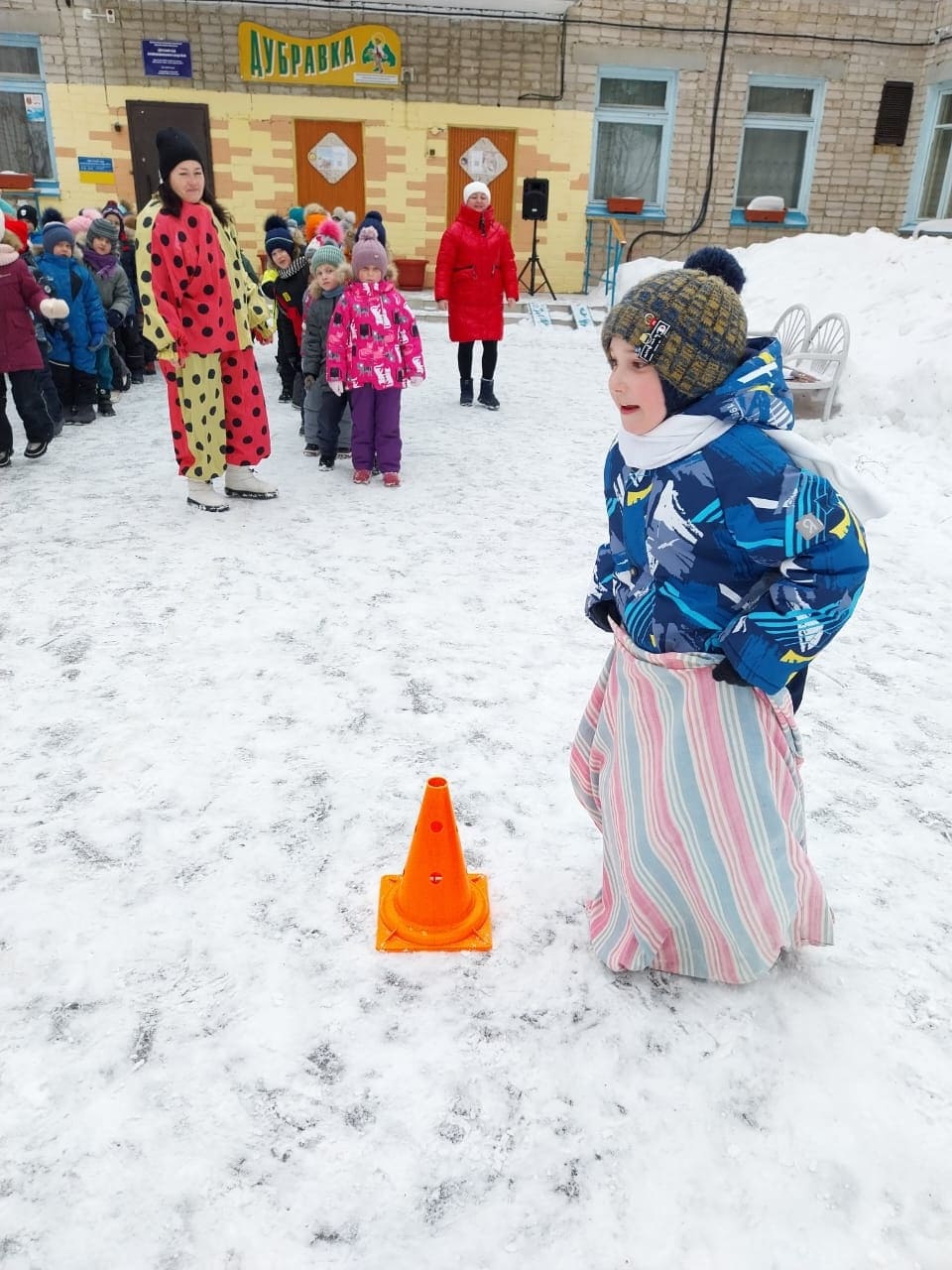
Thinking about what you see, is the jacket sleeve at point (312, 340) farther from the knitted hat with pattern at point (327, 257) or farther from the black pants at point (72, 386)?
the black pants at point (72, 386)

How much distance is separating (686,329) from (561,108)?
14.3 meters

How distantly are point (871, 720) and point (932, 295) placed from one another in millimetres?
5901

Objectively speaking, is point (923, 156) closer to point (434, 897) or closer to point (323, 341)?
point (323, 341)

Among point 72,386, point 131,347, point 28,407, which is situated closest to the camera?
point 28,407

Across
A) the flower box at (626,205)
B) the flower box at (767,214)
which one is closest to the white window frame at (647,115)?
the flower box at (626,205)

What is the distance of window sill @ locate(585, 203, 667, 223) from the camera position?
46.7 ft

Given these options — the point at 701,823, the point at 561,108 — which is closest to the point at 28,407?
the point at 701,823

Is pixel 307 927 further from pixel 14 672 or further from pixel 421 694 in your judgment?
pixel 14 672

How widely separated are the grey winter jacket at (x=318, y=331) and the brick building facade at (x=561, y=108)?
30.3 feet

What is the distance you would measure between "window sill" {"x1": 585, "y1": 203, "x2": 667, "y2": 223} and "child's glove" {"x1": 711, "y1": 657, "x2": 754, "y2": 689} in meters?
14.3

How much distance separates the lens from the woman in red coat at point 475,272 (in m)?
7.19

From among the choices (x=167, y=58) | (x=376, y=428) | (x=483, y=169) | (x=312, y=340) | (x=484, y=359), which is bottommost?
(x=376, y=428)

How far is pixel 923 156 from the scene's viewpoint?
1431cm

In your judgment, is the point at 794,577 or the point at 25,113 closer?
the point at 794,577
